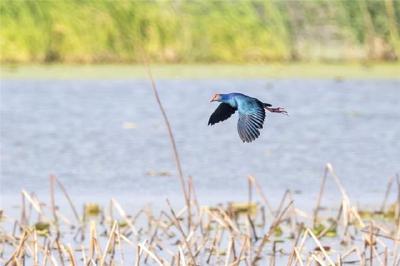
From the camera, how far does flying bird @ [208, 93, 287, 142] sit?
6.06 meters

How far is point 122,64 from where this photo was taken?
24.8m

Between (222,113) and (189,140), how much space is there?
387 inches

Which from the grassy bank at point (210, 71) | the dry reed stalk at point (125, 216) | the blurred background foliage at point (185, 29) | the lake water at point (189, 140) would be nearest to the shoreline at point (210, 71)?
the grassy bank at point (210, 71)

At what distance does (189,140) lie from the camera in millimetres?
16328

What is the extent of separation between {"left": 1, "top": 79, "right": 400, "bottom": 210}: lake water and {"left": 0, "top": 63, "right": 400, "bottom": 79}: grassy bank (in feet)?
0.46

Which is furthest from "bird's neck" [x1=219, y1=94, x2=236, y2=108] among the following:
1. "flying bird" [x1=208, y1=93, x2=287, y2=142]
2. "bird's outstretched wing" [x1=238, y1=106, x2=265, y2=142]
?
"bird's outstretched wing" [x1=238, y1=106, x2=265, y2=142]

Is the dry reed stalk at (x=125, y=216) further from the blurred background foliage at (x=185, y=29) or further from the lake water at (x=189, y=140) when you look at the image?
the blurred background foliage at (x=185, y=29)

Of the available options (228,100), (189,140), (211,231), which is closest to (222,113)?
(228,100)

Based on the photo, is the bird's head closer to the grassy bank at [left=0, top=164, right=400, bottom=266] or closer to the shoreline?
the grassy bank at [left=0, top=164, right=400, bottom=266]

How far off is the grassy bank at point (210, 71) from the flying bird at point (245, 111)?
1593 centimetres

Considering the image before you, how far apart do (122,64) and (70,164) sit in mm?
10568

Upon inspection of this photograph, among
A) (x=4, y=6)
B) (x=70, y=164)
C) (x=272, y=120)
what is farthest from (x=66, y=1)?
(x=70, y=164)

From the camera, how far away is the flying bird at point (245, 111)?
6062 mm

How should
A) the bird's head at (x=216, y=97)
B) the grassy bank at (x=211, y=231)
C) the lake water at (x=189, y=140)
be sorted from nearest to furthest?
the bird's head at (x=216, y=97)
the grassy bank at (x=211, y=231)
the lake water at (x=189, y=140)
